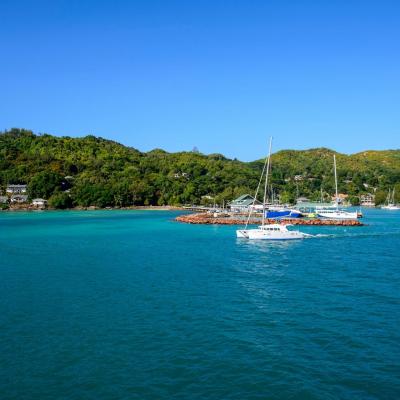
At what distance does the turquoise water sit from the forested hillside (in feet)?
227

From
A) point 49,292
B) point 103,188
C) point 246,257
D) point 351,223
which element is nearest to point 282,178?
point 103,188

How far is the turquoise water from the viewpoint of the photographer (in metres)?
9.54

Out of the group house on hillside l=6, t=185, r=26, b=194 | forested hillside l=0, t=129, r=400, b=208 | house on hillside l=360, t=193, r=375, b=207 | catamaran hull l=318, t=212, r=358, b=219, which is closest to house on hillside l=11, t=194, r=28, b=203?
forested hillside l=0, t=129, r=400, b=208

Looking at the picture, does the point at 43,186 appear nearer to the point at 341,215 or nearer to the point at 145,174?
the point at 145,174

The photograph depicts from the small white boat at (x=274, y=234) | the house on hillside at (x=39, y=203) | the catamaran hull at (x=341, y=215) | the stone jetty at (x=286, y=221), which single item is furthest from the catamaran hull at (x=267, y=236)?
the house on hillside at (x=39, y=203)

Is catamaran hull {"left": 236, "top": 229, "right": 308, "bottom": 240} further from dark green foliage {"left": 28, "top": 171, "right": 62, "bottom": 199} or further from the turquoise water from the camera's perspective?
dark green foliage {"left": 28, "top": 171, "right": 62, "bottom": 199}

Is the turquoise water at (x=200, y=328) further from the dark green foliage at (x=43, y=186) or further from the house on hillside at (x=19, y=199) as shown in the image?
the dark green foliage at (x=43, y=186)

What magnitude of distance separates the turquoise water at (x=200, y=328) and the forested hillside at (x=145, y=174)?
227 ft

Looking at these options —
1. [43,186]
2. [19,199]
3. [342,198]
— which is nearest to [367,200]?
[342,198]

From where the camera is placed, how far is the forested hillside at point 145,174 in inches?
3639

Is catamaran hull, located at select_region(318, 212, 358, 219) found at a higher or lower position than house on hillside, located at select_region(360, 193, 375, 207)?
lower

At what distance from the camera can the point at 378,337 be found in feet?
39.7

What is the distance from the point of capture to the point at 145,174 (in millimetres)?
107688

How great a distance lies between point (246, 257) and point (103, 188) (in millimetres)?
69500
